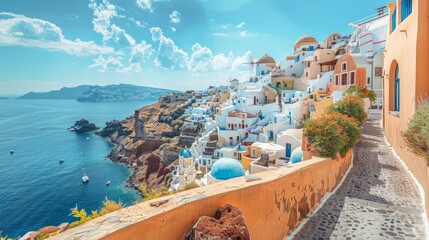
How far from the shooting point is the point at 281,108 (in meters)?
41.2

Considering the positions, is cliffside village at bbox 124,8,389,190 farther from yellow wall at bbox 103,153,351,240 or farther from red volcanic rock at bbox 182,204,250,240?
red volcanic rock at bbox 182,204,250,240

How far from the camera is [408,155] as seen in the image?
9203 mm

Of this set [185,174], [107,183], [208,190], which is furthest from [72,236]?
[107,183]

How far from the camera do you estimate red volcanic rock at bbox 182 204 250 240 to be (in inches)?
121

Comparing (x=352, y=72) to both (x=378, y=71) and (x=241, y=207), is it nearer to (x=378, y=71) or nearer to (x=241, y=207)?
A: (x=378, y=71)

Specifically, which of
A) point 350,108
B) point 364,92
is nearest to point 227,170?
point 350,108

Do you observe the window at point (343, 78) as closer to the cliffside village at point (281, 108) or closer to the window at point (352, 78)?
the cliffside village at point (281, 108)

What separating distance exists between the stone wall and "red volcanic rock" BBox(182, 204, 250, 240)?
0.21m

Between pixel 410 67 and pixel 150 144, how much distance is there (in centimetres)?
5253

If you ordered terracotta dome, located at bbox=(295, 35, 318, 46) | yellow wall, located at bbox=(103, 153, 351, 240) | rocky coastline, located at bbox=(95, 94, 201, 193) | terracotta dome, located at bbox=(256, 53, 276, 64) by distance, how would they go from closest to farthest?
yellow wall, located at bbox=(103, 153, 351, 240) → rocky coastline, located at bbox=(95, 94, 201, 193) → terracotta dome, located at bbox=(295, 35, 318, 46) → terracotta dome, located at bbox=(256, 53, 276, 64)

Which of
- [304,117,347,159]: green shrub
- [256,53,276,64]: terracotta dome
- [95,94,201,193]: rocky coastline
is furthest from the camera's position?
[256,53,276,64]: terracotta dome

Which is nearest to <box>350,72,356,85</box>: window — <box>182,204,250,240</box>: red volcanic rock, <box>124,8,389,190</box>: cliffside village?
<box>124,8,389,190</box>: cliffside village

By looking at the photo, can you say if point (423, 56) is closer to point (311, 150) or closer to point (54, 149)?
point (311, 150)

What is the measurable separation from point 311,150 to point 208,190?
17.4ft
